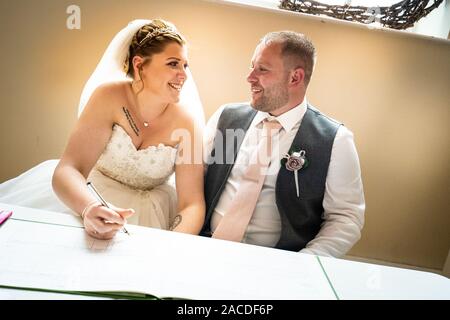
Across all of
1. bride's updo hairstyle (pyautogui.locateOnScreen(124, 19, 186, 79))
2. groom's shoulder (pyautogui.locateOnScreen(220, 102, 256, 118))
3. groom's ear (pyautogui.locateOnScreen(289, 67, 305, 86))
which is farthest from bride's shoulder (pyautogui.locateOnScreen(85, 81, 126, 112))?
groom's ear (pyautogui.locateOnScreen(289, 67, 305, 86))

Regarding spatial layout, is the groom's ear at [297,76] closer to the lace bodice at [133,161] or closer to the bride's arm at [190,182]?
the bride's arm at [190,182]

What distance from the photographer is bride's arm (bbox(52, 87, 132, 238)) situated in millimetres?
1266

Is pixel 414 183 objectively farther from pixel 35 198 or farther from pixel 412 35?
pixel 35 198

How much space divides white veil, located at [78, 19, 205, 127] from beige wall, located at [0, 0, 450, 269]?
33cm

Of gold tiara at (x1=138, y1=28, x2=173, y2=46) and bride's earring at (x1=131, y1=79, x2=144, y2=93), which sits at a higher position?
gold tiara at (x1=138, y1=28, x2=173, y2=46)

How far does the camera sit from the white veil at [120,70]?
1599mm

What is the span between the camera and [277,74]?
1541mm

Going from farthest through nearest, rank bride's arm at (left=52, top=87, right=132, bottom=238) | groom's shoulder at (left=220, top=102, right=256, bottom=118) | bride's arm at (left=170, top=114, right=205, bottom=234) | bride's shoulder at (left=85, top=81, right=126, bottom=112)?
groom's shoulder at (left=220, top=102, right=256, bottom=118)
bride's shoulder at (left=85, top=81, right=126, bottom=112)
bride's arm at (left=170, top=114, right=205, bottom=234)
bride's arm at (left=52, top=87, right=132, bottom=238)

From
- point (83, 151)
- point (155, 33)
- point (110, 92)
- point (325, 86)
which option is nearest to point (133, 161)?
point (83, 151)

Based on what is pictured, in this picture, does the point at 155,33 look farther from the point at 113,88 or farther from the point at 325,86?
the point at 325,86

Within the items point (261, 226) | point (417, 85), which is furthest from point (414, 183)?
point (261, 226)

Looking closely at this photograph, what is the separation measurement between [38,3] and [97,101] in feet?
2.89

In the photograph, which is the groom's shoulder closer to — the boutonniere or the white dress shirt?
the white dress shirt

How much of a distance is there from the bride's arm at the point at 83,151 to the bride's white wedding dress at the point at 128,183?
2.3 inches
